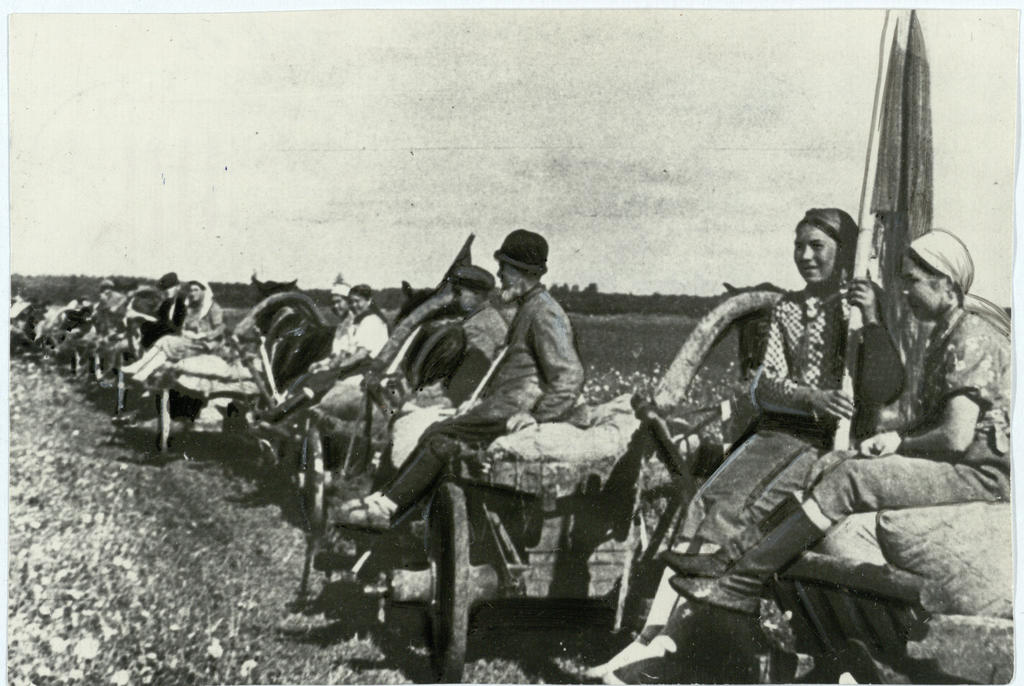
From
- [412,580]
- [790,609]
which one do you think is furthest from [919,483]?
[412,580]

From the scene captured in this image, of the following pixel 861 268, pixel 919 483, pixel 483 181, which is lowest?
pixel 919 483

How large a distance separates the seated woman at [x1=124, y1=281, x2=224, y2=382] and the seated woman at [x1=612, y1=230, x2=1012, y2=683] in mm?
2873

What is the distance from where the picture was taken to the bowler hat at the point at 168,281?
17.5 ft

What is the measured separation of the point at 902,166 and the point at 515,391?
244 cm

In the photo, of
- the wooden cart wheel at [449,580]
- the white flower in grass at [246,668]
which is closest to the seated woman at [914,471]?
the wooden cart wheel at [449,580]

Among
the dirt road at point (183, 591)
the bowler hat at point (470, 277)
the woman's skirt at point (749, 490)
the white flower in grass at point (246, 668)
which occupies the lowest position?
the white flower in grass at point (246, 668)

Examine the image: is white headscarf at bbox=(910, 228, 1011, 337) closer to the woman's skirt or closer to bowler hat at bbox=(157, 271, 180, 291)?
the woman's skirt

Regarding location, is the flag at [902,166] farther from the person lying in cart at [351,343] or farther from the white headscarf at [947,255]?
the person lying in cart at [351,343]

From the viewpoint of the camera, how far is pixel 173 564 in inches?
207

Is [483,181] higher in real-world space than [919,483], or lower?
higher

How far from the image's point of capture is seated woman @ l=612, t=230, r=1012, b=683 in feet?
16.8

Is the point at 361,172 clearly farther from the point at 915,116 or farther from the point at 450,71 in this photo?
the point at 915,116

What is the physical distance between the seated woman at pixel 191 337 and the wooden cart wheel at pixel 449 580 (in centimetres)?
154

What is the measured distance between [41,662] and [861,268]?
4915 millimetres
